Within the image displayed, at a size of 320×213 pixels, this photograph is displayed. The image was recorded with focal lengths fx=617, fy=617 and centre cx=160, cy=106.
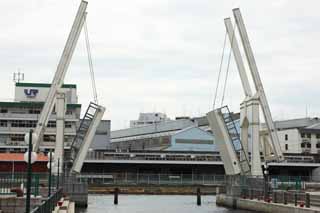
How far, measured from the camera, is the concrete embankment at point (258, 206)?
113ft

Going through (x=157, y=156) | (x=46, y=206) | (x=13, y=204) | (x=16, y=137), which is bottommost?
(x=13, y=204)

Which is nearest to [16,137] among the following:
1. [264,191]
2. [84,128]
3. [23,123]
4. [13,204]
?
[23,123]

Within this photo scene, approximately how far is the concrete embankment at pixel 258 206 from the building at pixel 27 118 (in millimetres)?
44792

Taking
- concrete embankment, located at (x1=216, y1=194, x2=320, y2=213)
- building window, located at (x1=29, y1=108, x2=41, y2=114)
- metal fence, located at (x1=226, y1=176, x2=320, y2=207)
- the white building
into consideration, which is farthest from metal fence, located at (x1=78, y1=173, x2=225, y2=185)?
concrete embankment, located at (x1=216, y1=194, x2=320, y2=213)

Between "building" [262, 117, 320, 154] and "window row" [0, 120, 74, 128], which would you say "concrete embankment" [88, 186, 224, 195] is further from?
Result: "building" [262, 117, 320, 154]

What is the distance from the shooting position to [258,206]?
44.0 metres

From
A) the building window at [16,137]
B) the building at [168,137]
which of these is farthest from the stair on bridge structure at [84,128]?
the building at [168,137]

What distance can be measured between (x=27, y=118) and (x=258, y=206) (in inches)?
2463

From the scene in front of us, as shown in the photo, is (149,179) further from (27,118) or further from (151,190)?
(27,118)

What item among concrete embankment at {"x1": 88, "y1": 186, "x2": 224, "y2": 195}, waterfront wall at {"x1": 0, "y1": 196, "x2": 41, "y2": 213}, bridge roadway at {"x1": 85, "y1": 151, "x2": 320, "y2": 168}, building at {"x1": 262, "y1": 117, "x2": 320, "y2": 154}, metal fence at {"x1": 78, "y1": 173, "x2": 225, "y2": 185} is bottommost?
concrete embankment at {"x1": 88, "y1": 186, "x2": 224, "y2": 195}

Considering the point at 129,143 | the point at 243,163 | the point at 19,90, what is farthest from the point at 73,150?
the point at 129,143

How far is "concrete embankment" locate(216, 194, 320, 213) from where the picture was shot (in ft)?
113

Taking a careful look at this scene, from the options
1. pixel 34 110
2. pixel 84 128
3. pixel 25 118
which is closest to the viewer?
pixel 84 128

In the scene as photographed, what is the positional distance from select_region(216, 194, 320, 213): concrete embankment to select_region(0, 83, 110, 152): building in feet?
147
